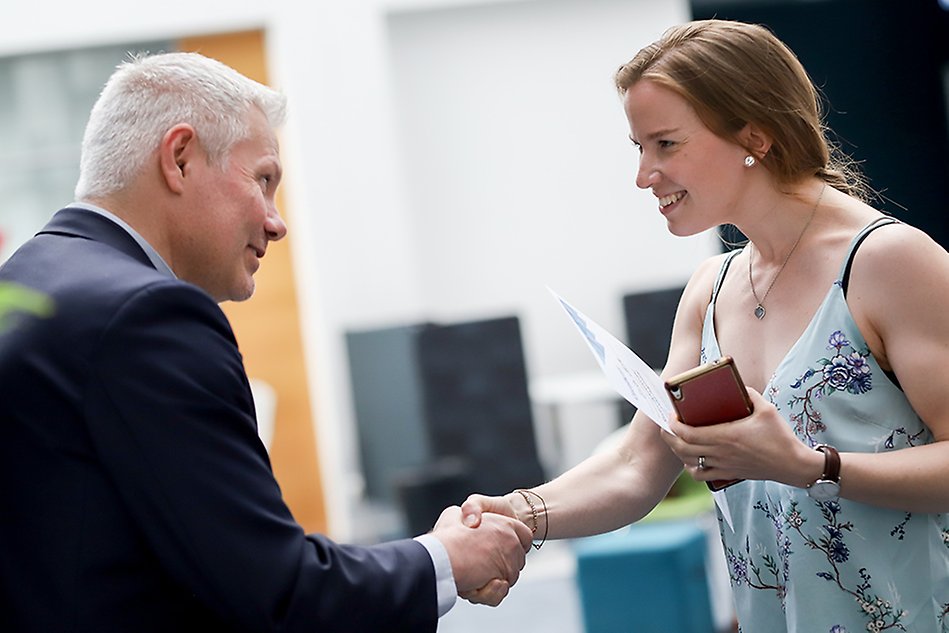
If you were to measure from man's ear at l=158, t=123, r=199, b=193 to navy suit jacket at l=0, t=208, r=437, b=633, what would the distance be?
202mm

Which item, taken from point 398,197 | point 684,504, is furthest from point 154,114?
point 398,197

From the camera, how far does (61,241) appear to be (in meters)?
1.58

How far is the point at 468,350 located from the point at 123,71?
5.25 metres

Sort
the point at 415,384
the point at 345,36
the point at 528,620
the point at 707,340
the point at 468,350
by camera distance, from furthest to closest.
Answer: the point at 345,36 → the point at 415,384 → the point at 468,350 → the point at 528,620 → the point at 707,340

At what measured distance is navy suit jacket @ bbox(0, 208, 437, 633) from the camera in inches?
55.2

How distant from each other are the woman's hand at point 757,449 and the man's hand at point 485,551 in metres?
0.35

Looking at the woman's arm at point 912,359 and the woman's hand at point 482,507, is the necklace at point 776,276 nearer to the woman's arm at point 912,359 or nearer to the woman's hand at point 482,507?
the woman's arm at point 912,359

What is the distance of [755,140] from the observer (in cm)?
182

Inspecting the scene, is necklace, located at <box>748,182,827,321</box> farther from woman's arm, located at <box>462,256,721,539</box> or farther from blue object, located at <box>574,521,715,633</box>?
blue object, located at <box>574,521,715,633</box>

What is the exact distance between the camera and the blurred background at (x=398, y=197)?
798cm

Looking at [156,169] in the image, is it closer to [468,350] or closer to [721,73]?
[721,73]

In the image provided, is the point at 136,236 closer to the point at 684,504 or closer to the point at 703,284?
the point at 703,284

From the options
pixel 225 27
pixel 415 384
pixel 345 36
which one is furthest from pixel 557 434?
pixel 225 27

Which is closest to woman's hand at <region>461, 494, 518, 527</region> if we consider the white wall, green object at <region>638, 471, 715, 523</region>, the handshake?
the handshake
